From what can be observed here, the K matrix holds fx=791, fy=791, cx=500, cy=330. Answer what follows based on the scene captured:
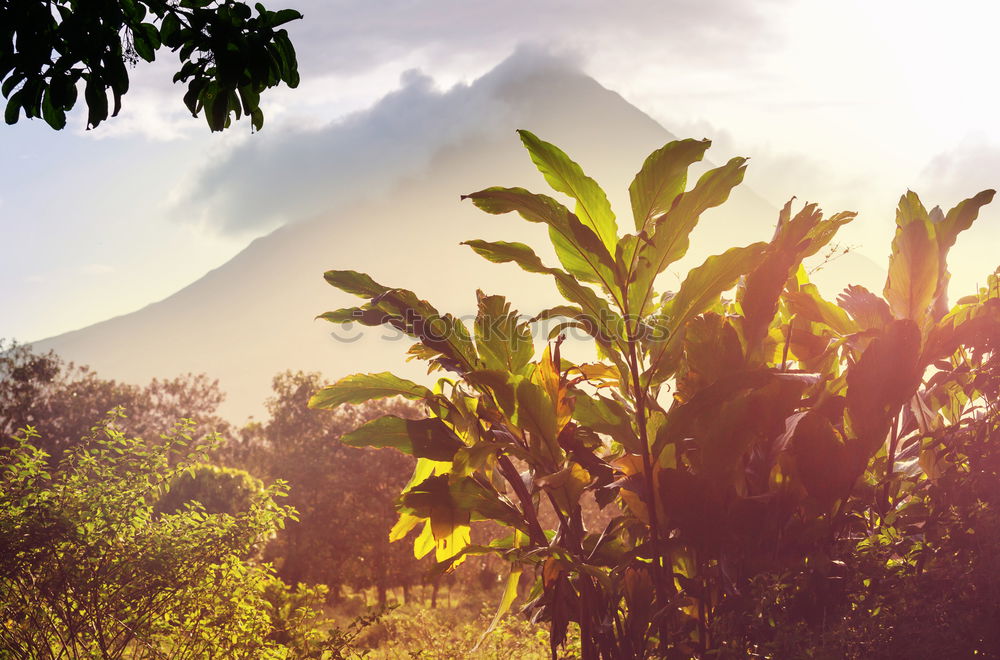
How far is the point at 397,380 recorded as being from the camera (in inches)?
142

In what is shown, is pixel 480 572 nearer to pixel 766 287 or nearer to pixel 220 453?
pixel 220 453

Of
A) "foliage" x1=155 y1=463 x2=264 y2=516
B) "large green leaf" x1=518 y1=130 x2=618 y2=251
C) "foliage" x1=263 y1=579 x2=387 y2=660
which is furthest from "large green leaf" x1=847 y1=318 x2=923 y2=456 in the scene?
"foliage" x1=155 y1=463 x2=264 y2=516

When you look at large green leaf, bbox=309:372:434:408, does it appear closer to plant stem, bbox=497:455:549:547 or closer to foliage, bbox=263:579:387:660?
plant stem, bbox=497:455:549:547

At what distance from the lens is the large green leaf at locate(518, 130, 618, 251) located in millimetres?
3250

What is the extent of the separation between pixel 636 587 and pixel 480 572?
15.2 meters

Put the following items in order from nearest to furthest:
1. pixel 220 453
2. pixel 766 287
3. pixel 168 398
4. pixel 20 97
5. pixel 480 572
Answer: pixel 20 97, pixel 766 287, pixel 480 572, pixel 220 453, pixel 168 398

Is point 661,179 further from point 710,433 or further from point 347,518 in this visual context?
point 347,518

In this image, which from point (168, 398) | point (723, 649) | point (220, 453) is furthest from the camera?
point (168, 398)

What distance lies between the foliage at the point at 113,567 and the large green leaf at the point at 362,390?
2355 mm

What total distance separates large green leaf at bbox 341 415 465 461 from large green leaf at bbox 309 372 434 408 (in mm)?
134

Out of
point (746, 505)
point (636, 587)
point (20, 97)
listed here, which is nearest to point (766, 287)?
point (746, 505)

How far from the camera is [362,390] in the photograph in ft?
12.1

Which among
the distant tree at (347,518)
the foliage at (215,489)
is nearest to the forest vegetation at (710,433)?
the distant tree at (347,518)

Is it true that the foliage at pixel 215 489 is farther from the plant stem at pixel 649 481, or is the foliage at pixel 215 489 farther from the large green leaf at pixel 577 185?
the large green leaf at pixel 577 185
